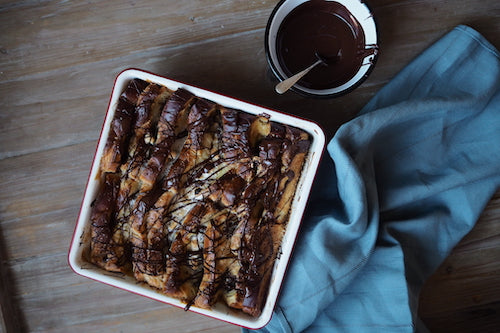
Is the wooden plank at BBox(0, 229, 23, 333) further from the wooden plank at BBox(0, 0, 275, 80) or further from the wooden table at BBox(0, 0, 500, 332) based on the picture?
the wooden plank at BBox(0, 0, 275, 80)

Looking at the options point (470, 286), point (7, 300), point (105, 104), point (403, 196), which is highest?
point (105, 104)

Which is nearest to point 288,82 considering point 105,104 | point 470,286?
point 105,104

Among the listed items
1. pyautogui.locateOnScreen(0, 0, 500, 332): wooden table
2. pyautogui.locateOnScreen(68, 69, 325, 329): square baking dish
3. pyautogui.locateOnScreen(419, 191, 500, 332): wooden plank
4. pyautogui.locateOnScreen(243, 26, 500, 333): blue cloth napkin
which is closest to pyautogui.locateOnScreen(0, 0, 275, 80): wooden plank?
pyautogui.locateOnScreen(0, 0, 500, 332): wooden table

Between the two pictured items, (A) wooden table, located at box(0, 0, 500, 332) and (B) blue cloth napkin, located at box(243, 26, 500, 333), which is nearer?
(B) blue cloth napkin, located at box(243, 26, 500, 333)

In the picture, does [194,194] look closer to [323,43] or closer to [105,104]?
[105,104]

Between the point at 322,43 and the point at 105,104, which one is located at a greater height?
the point at 322,43

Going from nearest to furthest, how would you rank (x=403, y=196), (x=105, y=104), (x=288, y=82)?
(x=288, y=82)
(x=403, y=196)
(x=105, y=104)

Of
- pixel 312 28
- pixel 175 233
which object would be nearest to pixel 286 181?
pixel 175 233

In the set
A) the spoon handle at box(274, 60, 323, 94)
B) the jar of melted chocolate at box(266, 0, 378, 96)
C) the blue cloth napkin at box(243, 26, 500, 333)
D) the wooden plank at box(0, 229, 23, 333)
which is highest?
the jar of melted chocolate at box(266, 0, 378, 96)
